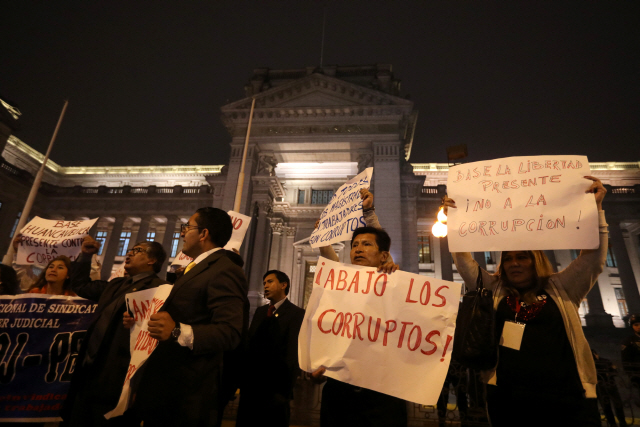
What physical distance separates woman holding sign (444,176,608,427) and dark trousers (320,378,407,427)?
764mm

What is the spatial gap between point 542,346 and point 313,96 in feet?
76.4

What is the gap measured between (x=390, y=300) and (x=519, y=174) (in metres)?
1.79

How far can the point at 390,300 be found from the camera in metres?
2.61

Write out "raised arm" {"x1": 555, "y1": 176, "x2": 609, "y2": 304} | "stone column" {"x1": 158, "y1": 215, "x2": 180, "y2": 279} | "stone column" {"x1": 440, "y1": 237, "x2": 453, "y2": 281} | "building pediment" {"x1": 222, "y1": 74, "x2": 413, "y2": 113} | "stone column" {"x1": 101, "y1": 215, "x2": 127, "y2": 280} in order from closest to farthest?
1. "raised arm" {"x1": 555, "y1": 176, "x2": 609, "y2": 304}
2. "building pediment" {"x1": 222, "y1": 74, "x2": 413, "y2": 113}
3. "stone column" {"x1": 440, "y1": 237, "x2": 453, "y2": 281}
4. "stone column" {"x1": 101, "y1": 215, "x2": 127, "y2": 280}
5. "stone column" {"x1": 158, "y1": 215, "x2": 180, "y2": 279}

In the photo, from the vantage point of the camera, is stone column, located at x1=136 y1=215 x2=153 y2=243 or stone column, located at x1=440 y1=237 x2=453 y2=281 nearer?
stone column, located at x1=440 y1=237 x2=453 y2=281

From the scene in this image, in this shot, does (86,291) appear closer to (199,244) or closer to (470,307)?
(199,244)

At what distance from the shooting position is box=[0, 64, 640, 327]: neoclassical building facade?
840 inches

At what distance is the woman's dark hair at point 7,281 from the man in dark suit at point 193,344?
12.4ft

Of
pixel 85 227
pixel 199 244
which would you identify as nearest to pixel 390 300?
pixel 199 244

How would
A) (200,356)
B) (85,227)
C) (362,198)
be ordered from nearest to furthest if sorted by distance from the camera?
(200,356), (362,198), (85,227)

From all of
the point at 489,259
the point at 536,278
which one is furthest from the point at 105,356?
the point at 489,259

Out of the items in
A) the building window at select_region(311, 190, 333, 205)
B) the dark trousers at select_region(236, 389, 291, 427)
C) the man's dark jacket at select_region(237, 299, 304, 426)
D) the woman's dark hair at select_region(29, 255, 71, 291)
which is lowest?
the dark trousers at select_region(236, 389, 291, 427)

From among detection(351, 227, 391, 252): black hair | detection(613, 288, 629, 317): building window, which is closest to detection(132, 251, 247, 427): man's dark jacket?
detection(351, 227, 391, 252): black hair

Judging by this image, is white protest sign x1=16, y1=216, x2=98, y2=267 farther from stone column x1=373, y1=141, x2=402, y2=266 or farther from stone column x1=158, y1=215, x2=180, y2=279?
stone column x1=158, y1=215, x2=180, y2=279
